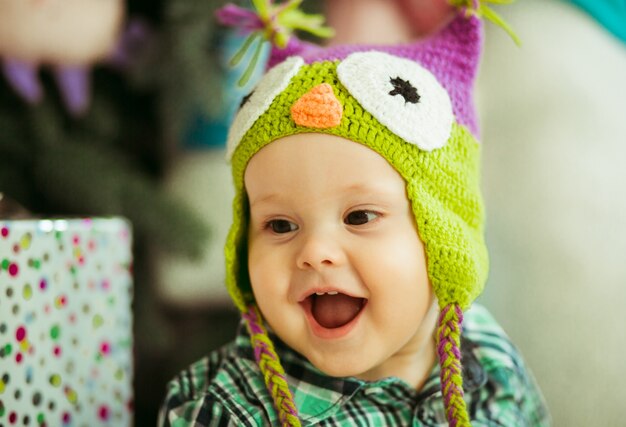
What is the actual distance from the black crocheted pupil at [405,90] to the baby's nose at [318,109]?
0.23 feet

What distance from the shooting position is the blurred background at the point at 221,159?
3.47 feet

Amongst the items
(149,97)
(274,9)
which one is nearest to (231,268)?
→ (274,9)

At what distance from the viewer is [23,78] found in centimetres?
119

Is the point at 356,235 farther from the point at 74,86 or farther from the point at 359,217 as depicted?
the point at 74,86

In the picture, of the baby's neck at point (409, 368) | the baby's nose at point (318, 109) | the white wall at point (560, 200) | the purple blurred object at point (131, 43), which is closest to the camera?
the baby's nose at point (318, 109)

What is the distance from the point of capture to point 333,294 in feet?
2.72

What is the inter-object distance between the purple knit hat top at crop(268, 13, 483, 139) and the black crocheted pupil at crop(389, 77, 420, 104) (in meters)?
0.07

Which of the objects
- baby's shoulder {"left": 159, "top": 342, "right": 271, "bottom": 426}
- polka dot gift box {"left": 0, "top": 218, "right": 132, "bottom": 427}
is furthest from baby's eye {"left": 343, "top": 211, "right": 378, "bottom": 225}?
polka dot gift box {"left": 0, "top": 218, "right": 132, "bottom": 427}

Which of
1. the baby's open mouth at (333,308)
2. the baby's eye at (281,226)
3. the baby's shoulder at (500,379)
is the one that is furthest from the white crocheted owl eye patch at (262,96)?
the baby's shoulder at (500,379)

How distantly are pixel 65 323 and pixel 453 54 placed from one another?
0.63 meters

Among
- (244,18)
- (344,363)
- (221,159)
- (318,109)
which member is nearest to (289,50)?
(244,18)

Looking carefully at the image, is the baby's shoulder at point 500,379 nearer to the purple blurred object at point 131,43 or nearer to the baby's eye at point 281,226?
the baby's eye at point 281,226

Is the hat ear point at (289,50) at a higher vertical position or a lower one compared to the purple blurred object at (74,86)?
lower

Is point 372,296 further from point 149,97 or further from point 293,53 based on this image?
point 149,97
